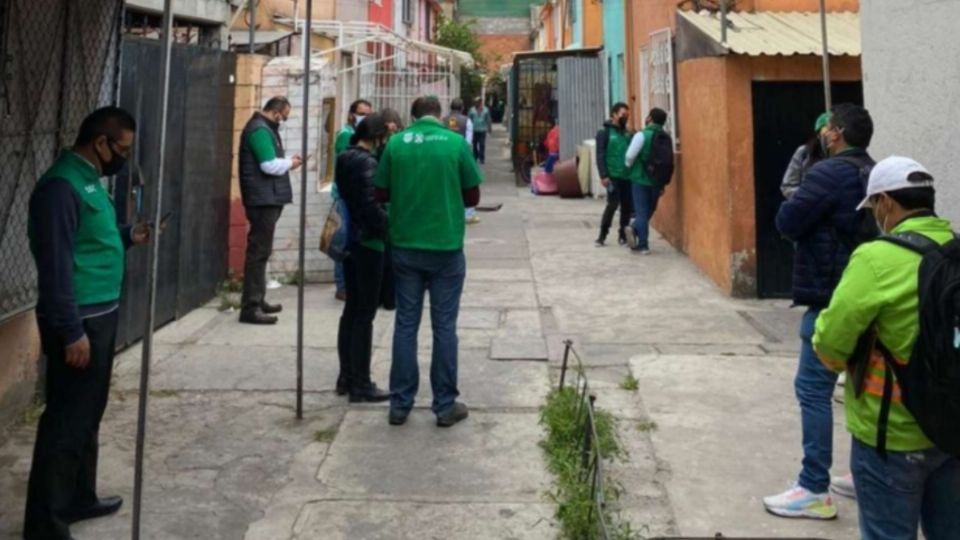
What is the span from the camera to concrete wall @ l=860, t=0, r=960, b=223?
471 cm

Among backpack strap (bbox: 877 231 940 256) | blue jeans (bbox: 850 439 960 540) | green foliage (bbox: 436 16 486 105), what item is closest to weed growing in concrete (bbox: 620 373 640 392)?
blue jeans (bbox: 850 439 960 540)

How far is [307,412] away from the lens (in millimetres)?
5828

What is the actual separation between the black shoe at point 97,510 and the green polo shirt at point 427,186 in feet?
6.52

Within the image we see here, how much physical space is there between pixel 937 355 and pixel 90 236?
316 cm

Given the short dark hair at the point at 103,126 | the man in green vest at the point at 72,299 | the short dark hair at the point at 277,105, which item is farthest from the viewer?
the short dark hair at the point at 277,105

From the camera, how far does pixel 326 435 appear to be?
213 inches

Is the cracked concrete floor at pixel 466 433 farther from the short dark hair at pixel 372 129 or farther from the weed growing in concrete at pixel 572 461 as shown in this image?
the short dark hair at pixel 372 129

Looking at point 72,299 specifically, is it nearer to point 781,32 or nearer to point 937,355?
point 937,355

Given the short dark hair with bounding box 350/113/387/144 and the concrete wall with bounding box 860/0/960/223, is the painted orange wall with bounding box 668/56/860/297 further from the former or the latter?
the short dark hair with bounding box 350/113/387/144

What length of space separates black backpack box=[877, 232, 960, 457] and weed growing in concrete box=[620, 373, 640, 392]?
3.54 metres

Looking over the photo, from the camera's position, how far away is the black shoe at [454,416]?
5539 millimetres

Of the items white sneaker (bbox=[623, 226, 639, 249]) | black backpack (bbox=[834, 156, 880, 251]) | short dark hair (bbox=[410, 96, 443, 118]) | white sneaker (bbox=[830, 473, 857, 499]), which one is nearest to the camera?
black backpack (bbox=[834, 156, 880, 251])

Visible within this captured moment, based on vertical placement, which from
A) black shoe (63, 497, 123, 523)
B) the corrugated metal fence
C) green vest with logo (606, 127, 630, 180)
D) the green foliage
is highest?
the green foliage

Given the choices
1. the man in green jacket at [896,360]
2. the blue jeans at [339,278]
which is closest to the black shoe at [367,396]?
the blue jeans at [339,278]
